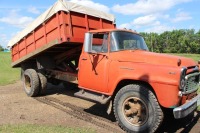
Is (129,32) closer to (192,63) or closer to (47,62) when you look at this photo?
(192,63)

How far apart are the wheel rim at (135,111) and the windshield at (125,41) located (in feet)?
4.36

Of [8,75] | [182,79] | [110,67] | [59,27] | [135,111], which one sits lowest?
[135,111]

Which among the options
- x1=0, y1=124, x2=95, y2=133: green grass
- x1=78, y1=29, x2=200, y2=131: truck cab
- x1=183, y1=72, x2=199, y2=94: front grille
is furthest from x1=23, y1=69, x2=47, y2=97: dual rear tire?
x1=183, y1=72, x2=199, y2=94: front grille

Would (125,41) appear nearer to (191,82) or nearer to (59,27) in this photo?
(191,82)

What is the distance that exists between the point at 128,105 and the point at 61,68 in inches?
160

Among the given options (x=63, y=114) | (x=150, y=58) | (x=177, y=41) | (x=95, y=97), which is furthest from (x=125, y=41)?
(x=177, y=41)

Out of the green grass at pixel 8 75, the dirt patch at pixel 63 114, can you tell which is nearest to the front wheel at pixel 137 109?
the dirt patch at pixel 63 114

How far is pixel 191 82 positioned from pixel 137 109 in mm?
1282

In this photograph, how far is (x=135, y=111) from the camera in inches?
237

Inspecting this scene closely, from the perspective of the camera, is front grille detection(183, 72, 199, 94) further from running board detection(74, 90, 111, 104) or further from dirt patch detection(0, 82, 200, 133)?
running board detection(74, 90, 111, 104)

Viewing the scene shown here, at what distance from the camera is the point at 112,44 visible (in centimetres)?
679

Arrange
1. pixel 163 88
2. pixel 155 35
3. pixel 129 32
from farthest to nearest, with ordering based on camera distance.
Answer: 1. pixel 155 35
2. pixel 129 32
3. pixel 163 88

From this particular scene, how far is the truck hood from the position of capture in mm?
5852

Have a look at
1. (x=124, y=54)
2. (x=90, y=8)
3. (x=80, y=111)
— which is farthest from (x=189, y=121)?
(x=90, y=8)
